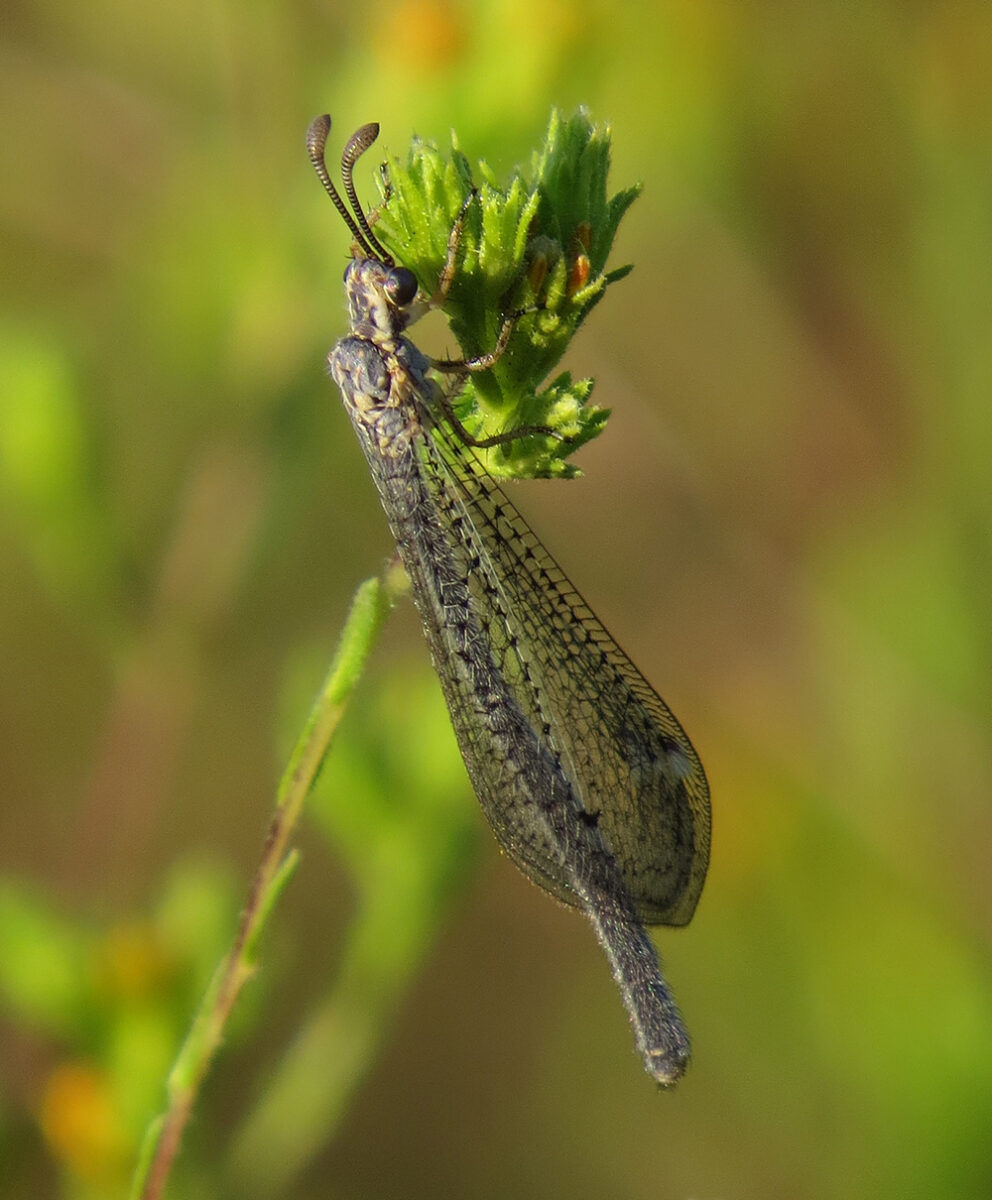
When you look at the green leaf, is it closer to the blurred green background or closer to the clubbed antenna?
the clubbed antenna

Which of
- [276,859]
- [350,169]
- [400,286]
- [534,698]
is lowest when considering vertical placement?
[276,859]

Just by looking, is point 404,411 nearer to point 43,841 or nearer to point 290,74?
point 290,74

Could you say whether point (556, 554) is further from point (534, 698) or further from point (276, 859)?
point (276, 859)

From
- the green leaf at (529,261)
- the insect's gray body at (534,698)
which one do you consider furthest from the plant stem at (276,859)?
the insect's gray body at (534,698)

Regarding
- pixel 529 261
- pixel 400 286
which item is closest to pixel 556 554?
pixel 400 286

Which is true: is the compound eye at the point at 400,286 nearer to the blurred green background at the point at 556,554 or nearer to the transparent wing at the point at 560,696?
the transparent wing at the point at 560,696

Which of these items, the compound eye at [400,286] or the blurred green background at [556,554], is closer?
the compound eye at [400,286]

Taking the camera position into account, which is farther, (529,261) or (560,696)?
(560,696)

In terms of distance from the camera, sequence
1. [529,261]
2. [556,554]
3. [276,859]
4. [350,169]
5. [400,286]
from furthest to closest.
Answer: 1. [556,554]
2. [350,169]
3. [400,286]
4. [529,261]
5. [276,859]
